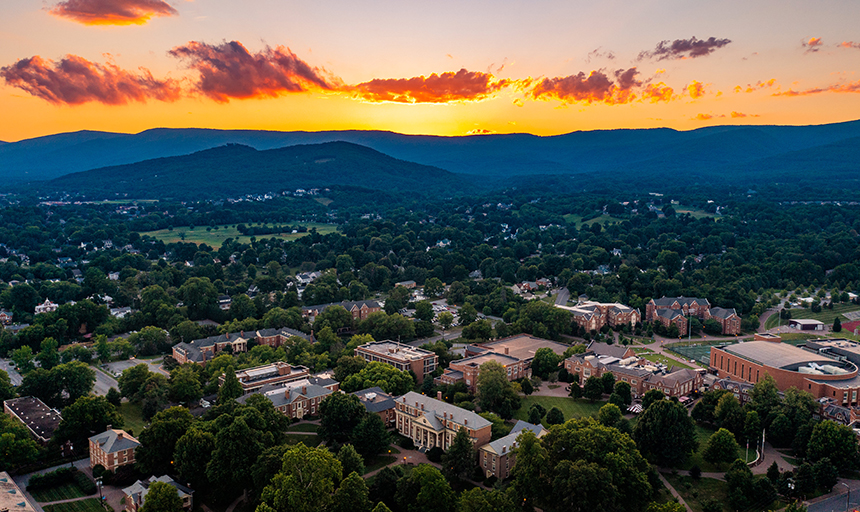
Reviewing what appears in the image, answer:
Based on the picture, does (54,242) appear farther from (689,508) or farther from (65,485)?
(689,508)

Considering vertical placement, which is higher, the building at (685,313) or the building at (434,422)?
the building at (434,422)

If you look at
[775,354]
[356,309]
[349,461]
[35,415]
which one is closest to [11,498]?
[35,415]

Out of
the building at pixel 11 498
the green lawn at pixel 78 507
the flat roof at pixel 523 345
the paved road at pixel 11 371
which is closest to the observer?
the building at pixel 11 498

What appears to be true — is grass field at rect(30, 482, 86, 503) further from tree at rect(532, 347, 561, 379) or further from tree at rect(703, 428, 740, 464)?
tree at rect(703, 428, 740, 464)

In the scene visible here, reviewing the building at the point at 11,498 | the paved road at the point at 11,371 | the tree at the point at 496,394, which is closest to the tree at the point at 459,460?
the tree at the point at 496,394

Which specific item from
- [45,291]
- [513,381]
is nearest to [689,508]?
[513,381]

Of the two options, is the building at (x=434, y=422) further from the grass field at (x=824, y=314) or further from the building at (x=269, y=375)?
the grass field at (x=824, y=314)

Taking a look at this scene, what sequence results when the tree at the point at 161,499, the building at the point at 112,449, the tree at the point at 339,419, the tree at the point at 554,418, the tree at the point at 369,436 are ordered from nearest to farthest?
1. the tree at the point at 161,499
2. the building at the point at 112,449
3. the tree at the point at 369,436
4. the tree at the point at 339,419
5. the tree at the point at 554,418
